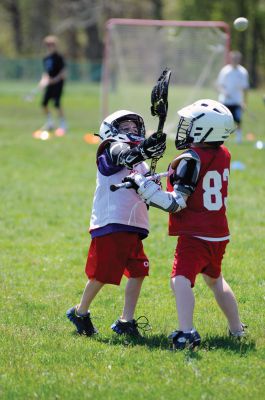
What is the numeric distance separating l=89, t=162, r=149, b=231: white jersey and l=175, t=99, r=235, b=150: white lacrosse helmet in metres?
0.55

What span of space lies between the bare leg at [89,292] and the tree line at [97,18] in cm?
4904

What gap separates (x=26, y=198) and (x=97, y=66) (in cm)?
3630

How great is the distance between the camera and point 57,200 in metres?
11.6

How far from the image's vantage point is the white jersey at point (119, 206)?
581 centimetres

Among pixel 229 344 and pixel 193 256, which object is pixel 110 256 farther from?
pixel 229 344

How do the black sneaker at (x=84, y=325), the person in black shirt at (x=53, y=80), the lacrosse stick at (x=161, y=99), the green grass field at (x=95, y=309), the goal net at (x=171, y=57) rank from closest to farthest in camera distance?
the green grass field at (x=95, y=309) → the lacrosse stick at (x=161, y=99) → the black sneaker at (x=84, y=325) → the goal net at (x=171, y=57) → the person in black shirt at (x=53, y=80)

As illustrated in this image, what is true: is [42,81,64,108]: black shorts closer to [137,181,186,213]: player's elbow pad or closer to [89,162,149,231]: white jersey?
[89,162,149,231]: white jersey

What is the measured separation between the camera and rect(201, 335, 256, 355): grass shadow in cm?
547

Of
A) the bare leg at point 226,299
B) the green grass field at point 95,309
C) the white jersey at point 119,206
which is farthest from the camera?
the white jersey at point 119,206

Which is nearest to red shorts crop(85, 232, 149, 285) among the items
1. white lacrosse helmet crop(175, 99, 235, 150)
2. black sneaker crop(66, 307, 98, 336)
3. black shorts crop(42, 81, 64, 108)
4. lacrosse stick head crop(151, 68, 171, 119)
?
black sneaker crop(66, 307, 98, 336)

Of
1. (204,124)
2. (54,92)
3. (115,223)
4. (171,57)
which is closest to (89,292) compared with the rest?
(115,223)

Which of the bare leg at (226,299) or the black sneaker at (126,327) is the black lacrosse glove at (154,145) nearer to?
the bare leg at (226,299)

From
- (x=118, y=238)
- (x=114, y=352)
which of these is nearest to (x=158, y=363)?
(x=114, y=352)

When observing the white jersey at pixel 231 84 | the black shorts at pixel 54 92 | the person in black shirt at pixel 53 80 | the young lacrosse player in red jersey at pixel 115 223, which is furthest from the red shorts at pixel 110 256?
the black shorts at pixel 54 92
